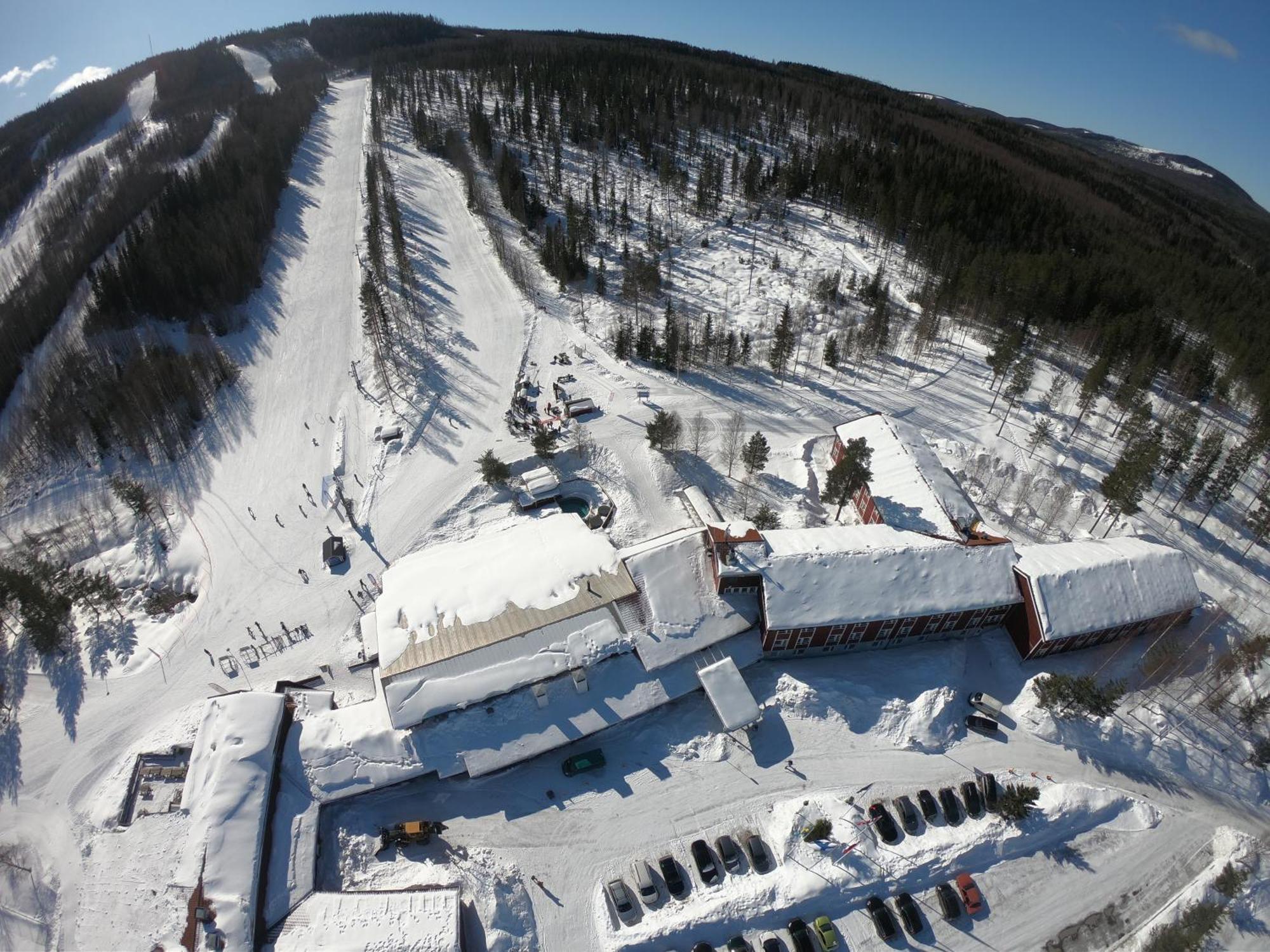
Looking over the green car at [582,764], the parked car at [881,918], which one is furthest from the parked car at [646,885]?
the parked car at [881,918]

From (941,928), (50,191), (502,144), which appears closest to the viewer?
(941,928)

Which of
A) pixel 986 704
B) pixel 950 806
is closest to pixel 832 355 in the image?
pixel 986 704

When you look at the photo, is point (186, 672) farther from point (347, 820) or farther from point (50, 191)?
point (50, 191)

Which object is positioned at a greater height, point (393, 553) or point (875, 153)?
point (875, 153)

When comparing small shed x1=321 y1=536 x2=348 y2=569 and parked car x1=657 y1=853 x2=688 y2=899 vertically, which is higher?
small shed x1=321 y1=536 x2=348 y2=569

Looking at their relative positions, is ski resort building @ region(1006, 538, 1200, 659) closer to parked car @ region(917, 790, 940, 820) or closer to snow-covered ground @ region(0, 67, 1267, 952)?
snow-covered ground @ region(0, 67, 1267, 952)

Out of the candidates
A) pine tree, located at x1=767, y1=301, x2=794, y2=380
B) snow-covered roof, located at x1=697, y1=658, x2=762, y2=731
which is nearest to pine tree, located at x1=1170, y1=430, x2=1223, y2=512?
pine tree, located at x1=767, y1=301, x2=794, y2=380

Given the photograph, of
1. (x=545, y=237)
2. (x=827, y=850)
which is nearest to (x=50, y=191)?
(x=545, y=237)
